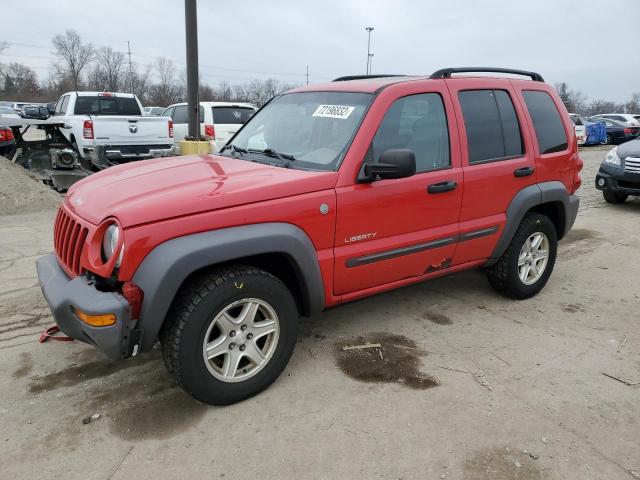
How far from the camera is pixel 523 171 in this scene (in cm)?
413

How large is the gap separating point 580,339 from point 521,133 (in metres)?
1.71

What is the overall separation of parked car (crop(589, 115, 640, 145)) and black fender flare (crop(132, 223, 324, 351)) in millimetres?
24358

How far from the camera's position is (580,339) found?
385cm

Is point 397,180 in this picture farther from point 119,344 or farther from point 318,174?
point 119,344

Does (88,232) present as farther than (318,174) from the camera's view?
No

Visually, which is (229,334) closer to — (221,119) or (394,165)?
(394,165)

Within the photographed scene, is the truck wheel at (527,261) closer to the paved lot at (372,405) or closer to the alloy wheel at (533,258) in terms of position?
the alloy wheel at (533,258)

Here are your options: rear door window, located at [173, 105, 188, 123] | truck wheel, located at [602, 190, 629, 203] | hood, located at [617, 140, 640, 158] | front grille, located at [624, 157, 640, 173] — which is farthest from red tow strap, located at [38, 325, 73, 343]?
rear door window, located at [173, 105, 188, 123]

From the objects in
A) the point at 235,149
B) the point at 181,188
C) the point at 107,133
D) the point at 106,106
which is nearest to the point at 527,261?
the point at 235,149

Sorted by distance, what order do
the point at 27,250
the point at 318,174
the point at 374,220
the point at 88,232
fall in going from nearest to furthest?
1. the point at 88,232
2. the point at 318,174
3. the point at 374,220
4. the point at 27,250

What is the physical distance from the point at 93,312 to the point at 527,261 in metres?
3.62

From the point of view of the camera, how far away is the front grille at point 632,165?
28.1 ft

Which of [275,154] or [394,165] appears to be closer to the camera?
[394,165]

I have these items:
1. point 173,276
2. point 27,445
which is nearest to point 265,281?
point 173,276
